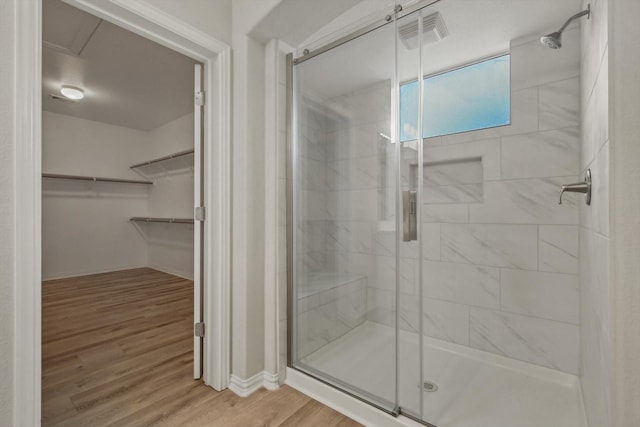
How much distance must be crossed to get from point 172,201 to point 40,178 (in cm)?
410

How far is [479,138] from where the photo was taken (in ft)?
7.09

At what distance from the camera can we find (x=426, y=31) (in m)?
1.80

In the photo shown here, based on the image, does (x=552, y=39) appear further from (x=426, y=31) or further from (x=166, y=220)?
(x=166, y=220)

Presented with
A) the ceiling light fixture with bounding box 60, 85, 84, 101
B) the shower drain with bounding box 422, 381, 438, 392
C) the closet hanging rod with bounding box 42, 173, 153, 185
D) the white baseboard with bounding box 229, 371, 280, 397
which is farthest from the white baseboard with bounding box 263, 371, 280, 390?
the closet hanging rod with bounding box 42, 173, 153, 185

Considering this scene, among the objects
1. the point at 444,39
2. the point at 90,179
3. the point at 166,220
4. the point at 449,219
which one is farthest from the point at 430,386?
the point at 90,179

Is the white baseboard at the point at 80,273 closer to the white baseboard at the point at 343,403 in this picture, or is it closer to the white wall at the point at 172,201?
the white wall at the point at 172,201

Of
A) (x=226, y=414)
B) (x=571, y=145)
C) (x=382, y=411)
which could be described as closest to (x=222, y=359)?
(x=226, y=414)

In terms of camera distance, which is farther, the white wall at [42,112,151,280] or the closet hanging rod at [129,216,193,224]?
the white wall at [42,112,151,280]

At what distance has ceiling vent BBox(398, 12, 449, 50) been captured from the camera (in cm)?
154

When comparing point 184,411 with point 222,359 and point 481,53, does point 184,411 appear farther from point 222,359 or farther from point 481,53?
point 481,53

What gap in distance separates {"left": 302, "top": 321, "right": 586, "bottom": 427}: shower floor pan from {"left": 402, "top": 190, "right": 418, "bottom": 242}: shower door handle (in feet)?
1.78

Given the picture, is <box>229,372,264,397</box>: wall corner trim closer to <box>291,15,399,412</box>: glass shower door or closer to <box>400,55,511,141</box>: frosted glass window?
<box>291,15,399,412</box>: glass shower door

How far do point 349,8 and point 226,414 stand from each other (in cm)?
228

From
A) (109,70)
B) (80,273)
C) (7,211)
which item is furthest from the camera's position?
(80,273)
